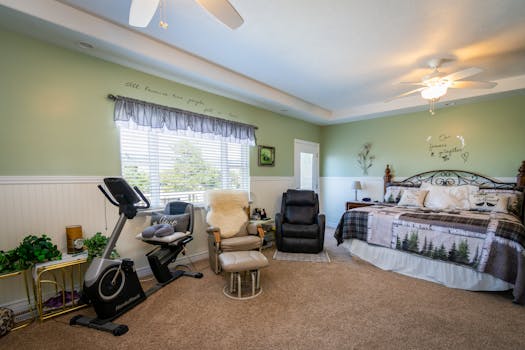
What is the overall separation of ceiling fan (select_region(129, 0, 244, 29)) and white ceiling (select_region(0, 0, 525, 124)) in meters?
0.47

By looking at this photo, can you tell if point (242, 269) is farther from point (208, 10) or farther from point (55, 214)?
point (208, 10)

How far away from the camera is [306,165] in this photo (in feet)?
18.4

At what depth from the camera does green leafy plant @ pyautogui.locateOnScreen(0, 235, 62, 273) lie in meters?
1.89

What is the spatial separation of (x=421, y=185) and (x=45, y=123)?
5377 millimetres

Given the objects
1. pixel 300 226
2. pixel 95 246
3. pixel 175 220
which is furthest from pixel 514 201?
pixel 95 246

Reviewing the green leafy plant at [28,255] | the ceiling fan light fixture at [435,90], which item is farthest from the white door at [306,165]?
the green leafy plant at [28,255]

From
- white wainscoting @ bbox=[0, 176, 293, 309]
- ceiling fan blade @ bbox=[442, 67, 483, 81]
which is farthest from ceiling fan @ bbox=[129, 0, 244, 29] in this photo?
ceiling fan blade @ bbox=[442, 67, 483, 81]

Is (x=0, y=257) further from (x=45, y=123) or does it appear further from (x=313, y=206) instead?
(x=313, y=206)

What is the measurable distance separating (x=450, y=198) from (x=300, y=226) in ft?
7.72

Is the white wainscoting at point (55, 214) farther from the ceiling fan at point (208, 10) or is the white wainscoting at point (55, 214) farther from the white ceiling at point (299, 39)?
the ceiling fan at point (208, 10)

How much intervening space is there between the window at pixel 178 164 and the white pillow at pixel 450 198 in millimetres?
3085

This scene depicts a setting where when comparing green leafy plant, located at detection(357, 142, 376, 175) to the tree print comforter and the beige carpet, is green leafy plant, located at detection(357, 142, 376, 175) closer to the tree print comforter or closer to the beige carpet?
the tree print comforter

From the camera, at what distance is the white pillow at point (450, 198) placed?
358cm

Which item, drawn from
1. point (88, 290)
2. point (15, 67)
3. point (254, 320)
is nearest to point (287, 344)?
point (254, 320)
